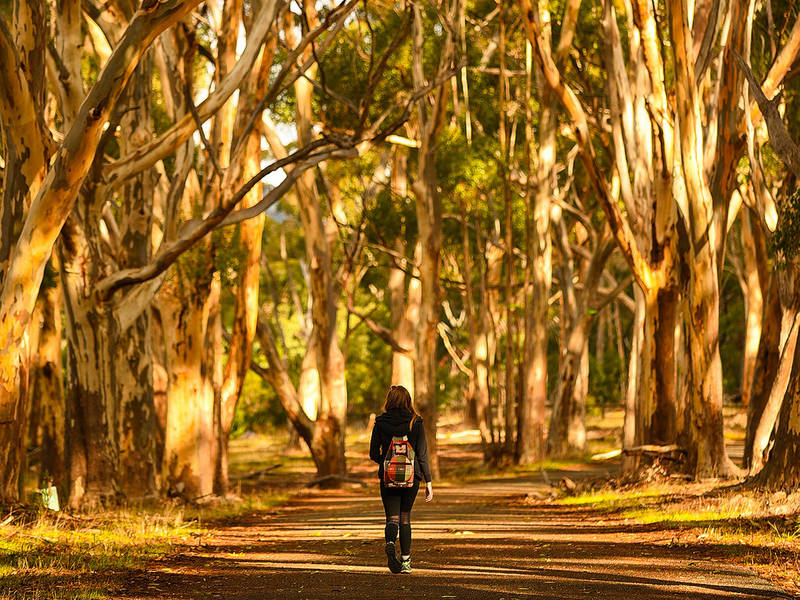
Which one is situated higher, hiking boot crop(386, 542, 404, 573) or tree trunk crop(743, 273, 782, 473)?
tree trunk crop(743, 273, 782, 473)

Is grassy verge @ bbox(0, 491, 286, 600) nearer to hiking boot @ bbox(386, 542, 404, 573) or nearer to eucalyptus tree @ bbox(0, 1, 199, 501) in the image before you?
eucalyptus tree @ bbox(0, 1, 199, 501)

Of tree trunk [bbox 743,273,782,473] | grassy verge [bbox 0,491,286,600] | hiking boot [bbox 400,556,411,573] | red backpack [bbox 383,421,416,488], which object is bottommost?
hiking boot [bbox 400,556,411,573]

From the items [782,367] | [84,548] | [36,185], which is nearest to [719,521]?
[782,367]

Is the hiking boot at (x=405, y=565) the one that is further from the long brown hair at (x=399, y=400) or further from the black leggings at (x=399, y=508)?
the long brown hair at (x=399, y=400)

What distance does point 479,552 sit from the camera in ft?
34.2

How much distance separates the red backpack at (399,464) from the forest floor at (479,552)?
2.26ft

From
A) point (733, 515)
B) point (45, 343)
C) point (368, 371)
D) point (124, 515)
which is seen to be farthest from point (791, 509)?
point (368, 371)

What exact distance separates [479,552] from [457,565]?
979 mm

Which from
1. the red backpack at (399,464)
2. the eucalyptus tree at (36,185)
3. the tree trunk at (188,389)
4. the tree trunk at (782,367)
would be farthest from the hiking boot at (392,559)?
the tree trunk at (188,389)

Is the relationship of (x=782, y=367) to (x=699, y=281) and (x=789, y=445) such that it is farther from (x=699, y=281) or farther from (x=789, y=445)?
(x=789, y=445)

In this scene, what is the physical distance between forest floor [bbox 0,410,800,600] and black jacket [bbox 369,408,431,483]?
0.84m

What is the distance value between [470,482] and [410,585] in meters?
15.4

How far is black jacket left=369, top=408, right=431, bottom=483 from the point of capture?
8922 mm

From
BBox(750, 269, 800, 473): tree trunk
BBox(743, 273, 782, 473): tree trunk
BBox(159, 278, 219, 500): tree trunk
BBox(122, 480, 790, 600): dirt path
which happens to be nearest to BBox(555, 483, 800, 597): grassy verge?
BBox(122, 480, 790, 600): dirt path
